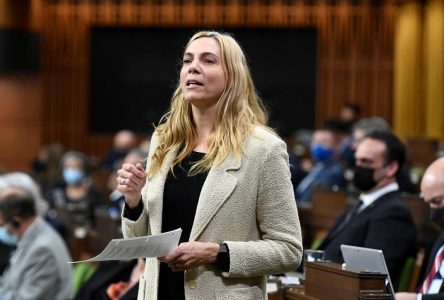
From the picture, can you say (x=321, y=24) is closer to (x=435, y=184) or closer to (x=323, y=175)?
(x=323, y=175)

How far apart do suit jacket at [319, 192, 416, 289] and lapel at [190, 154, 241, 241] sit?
1.94m

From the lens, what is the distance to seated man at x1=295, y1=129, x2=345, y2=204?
9.48 metres

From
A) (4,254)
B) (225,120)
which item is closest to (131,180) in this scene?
(225,120)

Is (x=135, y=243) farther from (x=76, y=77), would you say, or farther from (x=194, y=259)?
(x=76, y=77)

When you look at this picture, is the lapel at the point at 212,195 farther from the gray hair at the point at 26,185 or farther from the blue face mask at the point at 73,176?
the blue face mask at the point at 73,176

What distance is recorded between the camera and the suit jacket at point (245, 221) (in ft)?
10.3

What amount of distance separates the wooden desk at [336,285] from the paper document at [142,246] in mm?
945

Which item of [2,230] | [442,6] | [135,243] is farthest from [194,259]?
[442,6]

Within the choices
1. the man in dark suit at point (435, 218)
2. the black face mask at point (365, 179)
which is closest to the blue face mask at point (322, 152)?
the black face mask at point (365, 179)

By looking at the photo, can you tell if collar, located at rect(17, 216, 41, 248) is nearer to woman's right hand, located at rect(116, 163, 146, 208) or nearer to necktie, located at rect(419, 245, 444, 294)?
necktie, located at rect(419, 245, 444, 294)

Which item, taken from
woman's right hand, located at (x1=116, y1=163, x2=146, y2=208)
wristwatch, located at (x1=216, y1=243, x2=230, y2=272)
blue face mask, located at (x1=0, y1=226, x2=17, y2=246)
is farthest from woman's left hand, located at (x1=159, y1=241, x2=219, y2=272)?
blue face mask, located at (x1=0, y1=226, x2=17, y2=246)

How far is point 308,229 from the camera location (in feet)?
26.8

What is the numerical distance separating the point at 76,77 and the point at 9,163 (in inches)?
77.8

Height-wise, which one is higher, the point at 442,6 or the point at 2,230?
the point at 442,6
